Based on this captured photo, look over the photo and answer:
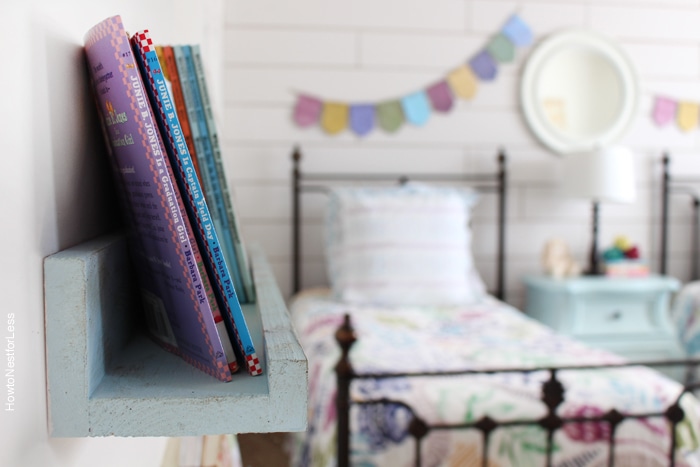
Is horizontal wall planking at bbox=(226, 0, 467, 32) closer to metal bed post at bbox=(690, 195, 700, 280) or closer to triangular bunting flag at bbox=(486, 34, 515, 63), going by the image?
triangular bunting flag at bbox=(486, 34, 515, 63)

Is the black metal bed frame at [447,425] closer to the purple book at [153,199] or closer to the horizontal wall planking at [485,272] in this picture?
the purple book at [153,199]

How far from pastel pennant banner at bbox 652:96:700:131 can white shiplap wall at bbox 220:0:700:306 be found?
1.5 inches

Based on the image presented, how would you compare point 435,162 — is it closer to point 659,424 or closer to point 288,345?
point 659,424

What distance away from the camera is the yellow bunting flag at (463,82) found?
113 inches

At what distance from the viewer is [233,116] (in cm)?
278

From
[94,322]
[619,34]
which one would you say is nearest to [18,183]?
[94,322]

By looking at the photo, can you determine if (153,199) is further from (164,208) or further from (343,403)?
(343,403)

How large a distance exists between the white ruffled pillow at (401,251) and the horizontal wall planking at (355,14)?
85 centimetres

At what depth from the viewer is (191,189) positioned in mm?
415

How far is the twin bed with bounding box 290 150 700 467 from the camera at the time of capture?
127 centimetres

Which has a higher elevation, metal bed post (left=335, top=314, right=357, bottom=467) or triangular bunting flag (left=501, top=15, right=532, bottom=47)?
triangular bunting flag (left=501, top=15, right=532, bottom=47)

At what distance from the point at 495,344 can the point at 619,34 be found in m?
1.96

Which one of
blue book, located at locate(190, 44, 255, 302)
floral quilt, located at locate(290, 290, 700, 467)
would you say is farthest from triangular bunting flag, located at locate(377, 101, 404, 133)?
blue book, located at locate(190, 44, 255, 302)

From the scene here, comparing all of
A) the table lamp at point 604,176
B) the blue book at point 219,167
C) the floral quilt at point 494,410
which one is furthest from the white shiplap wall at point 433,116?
the blue book at point 219,167
